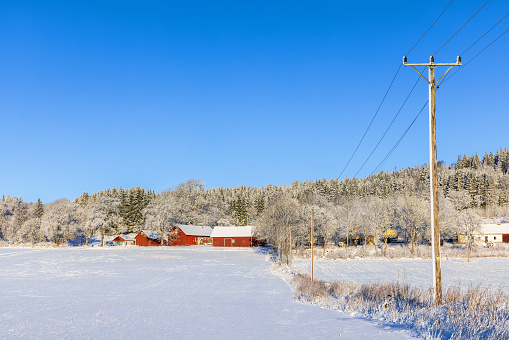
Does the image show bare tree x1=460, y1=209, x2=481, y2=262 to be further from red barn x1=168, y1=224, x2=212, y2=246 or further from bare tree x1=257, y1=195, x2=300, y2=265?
red barn x1=168, y1=224, x2=212, y2=246

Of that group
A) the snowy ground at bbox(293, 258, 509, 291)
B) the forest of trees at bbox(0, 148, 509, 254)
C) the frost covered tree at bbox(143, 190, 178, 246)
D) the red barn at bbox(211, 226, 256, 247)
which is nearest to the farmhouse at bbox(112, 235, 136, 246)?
the forest of trees at bbox(0, 148, 509, 254)

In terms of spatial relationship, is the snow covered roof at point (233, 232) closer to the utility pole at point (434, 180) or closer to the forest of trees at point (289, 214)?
the forest of trees at point (289, 214)

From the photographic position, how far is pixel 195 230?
366 feet

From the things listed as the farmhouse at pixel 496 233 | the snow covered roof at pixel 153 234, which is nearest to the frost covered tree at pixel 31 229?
the snow covered roof at pixel 153 234

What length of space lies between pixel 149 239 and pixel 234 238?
78.7 ft

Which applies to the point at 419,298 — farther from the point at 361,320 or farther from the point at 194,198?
the point at 194,198

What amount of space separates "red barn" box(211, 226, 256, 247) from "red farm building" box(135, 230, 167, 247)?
1515 centimetres

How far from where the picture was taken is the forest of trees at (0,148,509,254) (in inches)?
2982

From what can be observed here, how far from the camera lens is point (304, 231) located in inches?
2918

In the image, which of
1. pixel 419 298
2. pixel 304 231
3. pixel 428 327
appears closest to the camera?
pixel 428 327

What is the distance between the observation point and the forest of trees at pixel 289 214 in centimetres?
7575

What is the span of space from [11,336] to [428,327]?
1473 centimetres

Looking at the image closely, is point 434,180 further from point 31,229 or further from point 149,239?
point 31,229

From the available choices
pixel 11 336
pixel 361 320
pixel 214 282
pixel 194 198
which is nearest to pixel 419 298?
pixel 361 320
